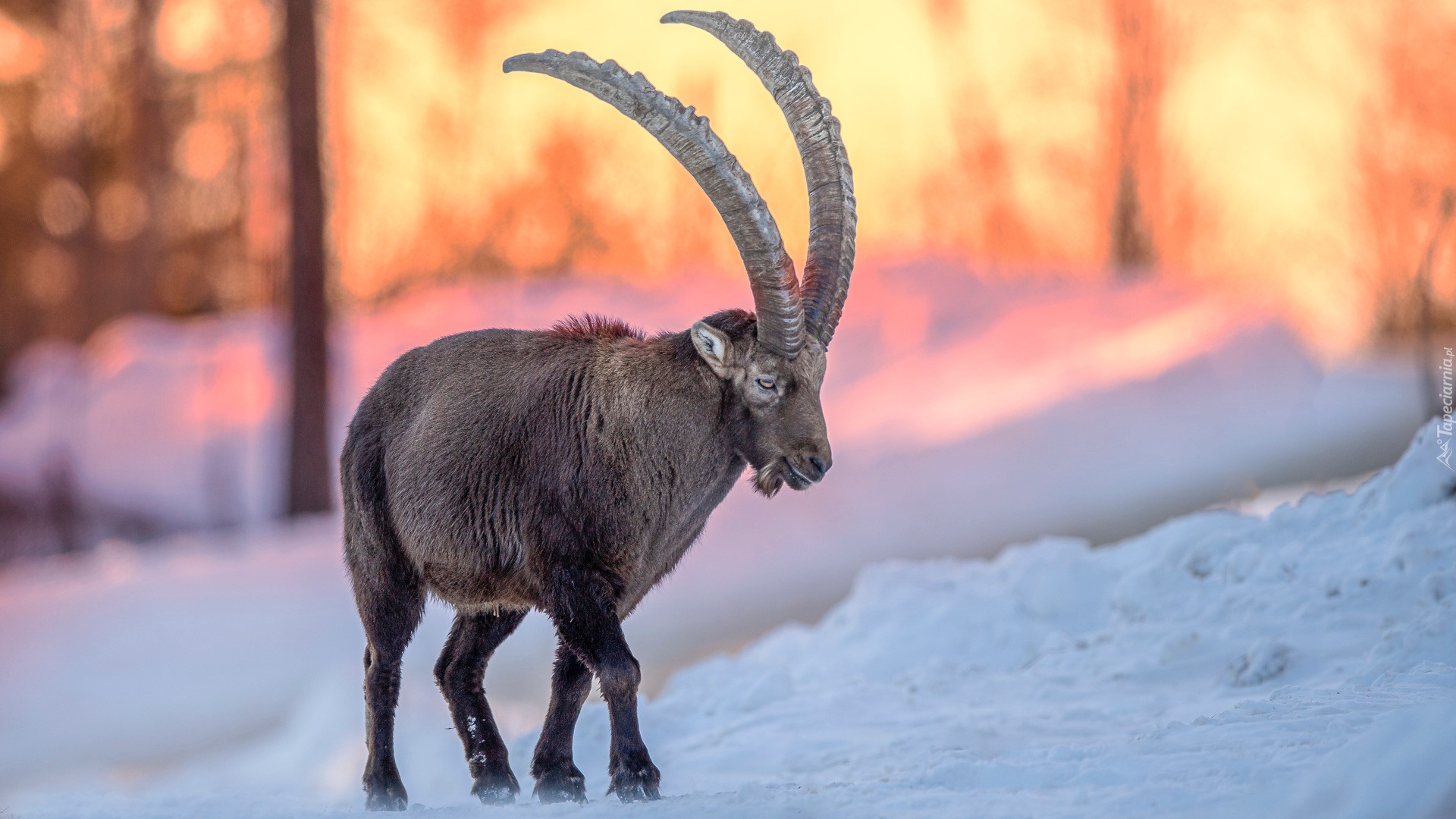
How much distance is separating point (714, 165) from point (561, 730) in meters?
2.51

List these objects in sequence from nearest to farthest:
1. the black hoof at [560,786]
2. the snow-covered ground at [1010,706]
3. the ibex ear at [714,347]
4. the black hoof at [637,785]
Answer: the snow-covered ground at [1010,706], the black hoof at [637,785], the ibex ear at [714,347], the black hoof at [560,786]

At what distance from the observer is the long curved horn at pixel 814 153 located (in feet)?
18.7

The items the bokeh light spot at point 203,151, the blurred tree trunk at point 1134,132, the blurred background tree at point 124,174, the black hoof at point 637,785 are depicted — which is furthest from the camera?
the bokeh light spot at point 203,151

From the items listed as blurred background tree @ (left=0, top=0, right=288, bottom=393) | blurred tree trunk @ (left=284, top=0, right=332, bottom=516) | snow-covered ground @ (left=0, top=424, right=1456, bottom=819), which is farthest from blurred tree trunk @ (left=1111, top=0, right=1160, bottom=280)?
blurred background tree @ (left=0, top=0, right=288, bottom=393)

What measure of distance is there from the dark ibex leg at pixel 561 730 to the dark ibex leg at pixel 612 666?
18.9 inches

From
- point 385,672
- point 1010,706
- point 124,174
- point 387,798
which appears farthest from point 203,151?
point 1010,706

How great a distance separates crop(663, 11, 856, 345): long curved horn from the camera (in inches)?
225

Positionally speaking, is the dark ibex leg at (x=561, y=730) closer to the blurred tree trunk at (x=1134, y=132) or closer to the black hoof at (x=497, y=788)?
the black hoof at (x=497, y=788)

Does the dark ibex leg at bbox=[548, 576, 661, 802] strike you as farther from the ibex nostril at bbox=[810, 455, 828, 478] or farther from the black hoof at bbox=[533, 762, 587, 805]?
the ibex nostril at bbox=[810, 455, 828, 478]

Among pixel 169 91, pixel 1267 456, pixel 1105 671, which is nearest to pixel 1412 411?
pixel 1267 456

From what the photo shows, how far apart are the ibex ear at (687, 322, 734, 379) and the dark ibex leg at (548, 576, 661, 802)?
0.99 m

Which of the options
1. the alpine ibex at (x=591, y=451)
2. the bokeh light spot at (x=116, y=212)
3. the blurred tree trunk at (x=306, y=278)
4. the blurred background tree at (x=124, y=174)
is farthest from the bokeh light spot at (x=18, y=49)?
the alpine ibex at (x=591, y=451)

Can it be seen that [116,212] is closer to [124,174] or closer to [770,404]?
[124,174]

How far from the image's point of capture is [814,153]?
5.76 metres
